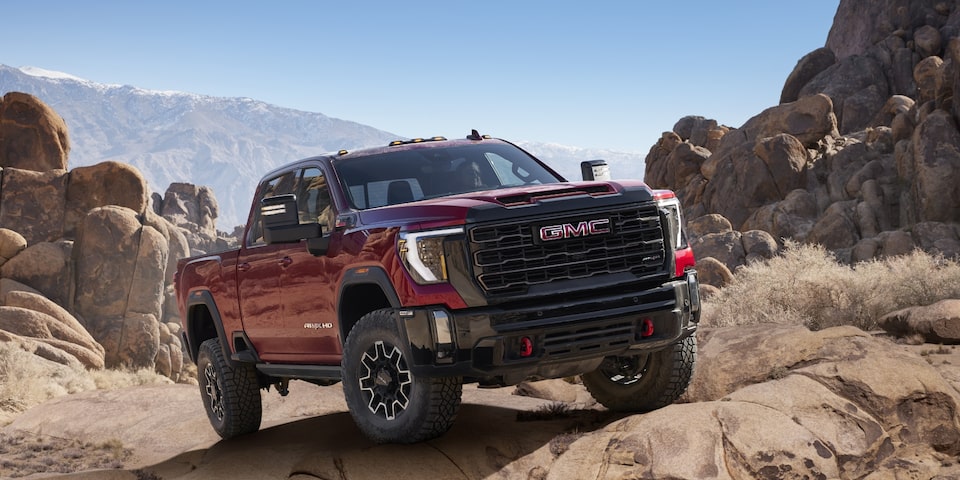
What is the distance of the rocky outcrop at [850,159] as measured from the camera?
122ft

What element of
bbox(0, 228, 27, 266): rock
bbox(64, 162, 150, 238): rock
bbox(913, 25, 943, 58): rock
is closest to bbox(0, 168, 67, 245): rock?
bbox(64, 162, 150, 238): rock

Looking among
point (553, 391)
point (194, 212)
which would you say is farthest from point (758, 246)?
point (194, 212)

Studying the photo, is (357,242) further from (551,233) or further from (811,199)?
(811,199)

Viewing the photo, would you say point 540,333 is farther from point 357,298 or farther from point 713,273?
point 713,273

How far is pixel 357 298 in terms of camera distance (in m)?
7.61

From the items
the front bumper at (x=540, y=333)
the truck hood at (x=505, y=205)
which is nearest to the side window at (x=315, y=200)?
the truck hood at (x=505, y=205)

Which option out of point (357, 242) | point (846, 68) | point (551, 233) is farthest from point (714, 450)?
point (846, 68)

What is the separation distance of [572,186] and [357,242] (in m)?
1.63

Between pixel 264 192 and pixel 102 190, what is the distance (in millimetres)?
37281

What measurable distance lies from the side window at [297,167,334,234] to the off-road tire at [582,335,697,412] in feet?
8.41

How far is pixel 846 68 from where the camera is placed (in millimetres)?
66812

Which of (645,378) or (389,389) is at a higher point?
(389,389)

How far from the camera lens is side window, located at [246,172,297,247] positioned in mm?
9141

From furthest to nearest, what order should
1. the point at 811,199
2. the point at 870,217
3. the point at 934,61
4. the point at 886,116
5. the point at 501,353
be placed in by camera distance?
the point at 886,116
the point at 934,61
the point at 811,199
the point at 870,217
the point at 501,353
